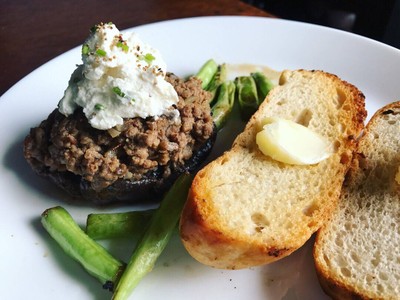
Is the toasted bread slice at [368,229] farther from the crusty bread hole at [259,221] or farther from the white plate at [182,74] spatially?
the crusty bread hole at [259,221]

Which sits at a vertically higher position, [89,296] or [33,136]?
[33,136]

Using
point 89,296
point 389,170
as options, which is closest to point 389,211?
point 389,170

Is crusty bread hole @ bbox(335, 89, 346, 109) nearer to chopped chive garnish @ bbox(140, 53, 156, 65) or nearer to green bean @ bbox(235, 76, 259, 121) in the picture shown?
green bean @ bbox(235, 76, 259, 121)

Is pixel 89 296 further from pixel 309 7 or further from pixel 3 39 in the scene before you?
pixel 309 7

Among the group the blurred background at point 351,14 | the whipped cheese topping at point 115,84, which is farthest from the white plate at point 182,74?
the blurred background at point 351,14

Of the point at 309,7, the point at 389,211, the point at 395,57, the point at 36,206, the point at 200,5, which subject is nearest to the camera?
the point at 389,211

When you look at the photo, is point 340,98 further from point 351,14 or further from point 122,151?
point 351,14
